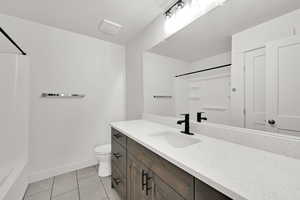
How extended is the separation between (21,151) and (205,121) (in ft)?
6.82

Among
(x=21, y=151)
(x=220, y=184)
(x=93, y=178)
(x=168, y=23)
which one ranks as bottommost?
(x=93, y=178)

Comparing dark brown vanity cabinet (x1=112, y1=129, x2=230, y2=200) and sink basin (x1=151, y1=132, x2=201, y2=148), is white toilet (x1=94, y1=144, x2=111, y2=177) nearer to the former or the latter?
dark brown vanity cabinet (x1=112, y1=129, x2=230, y2=200)

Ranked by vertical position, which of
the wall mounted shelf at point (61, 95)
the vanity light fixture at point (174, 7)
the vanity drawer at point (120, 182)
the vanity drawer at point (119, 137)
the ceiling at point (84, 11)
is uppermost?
the ceiling at point (84, 11)

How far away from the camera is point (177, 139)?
1.18m

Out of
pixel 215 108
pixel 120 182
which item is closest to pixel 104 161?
pixel 120 182

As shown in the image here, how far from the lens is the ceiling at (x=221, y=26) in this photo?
2.51 feet

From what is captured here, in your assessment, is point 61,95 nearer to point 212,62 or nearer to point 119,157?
point 119,157

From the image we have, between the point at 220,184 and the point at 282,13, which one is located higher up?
the point at 282,13

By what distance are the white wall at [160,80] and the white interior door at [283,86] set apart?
2.41 ft

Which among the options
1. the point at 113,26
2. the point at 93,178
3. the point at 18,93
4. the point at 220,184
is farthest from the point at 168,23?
the point at 93,178

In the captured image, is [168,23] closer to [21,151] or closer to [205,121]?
[205,121]

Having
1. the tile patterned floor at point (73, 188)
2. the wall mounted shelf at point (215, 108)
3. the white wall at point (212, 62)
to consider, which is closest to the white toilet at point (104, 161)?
the tile patterned floor at point (73, 188)

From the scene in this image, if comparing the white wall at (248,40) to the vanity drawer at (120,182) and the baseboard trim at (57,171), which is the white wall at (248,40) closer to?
the vanity drawer at (120,182)

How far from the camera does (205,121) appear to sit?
118 centimetres
